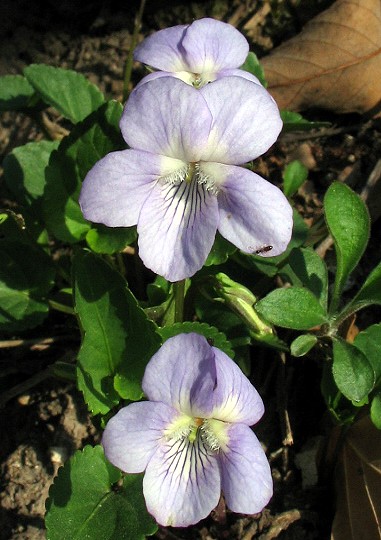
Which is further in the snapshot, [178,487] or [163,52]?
[163,52]

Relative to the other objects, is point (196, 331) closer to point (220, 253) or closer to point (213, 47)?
point (220, 253)

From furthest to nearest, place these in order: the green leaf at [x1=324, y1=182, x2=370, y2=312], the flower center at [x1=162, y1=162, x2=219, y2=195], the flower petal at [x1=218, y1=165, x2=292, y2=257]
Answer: the green leaf at [x1=324, y1=182, x2=370, y2=312] < the flower center at [x1=162, y1=162, x2=219, y2=195] < the flower petal at [x1=218, y1=165, x2=292, y2=257]

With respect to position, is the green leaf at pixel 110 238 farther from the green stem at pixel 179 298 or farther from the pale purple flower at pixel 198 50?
the pale purple flower at pixel 198 50

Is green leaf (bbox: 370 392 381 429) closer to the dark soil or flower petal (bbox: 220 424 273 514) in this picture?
the dark soil

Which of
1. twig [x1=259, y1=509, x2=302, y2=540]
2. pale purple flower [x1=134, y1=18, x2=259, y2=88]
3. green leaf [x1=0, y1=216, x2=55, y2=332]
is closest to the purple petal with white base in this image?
pale purple flower [x1=134, y1=18, x2=259, y2=88]

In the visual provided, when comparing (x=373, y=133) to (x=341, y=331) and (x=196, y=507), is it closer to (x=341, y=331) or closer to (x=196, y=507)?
(x=341, y=331)

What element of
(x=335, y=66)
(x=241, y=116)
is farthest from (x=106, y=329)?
(x=335, y=66)
